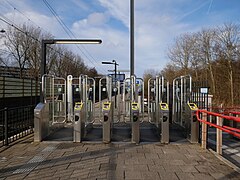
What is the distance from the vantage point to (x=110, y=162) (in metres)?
5.47

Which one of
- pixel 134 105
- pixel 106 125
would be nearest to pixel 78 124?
pixel 106 125

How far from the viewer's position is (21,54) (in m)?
29.2

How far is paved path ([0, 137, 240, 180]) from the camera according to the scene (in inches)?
186

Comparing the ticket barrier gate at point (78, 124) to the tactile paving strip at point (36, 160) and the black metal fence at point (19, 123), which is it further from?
the black metal fence at point (19, 123)

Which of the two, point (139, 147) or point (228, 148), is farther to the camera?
point (228, 148)

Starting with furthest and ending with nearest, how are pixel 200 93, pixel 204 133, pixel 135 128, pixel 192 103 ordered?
pixel 192 103 → pixel 200 93 → pixel 135 128 → pixel 204 133

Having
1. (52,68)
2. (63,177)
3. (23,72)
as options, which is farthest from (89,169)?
(52,68)

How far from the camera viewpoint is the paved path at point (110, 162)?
473 cm

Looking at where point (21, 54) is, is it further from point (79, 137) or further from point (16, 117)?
point (79, 137)

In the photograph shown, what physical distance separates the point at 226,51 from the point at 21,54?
21.0 meters

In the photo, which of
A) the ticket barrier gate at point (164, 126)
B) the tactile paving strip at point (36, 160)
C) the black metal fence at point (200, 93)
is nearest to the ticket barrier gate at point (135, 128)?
the ticket barrier gate at point (164, 126)

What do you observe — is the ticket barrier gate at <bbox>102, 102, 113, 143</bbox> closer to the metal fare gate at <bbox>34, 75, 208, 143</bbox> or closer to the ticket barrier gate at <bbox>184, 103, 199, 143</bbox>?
the metal fare gate at <bbox>34, 75, 208, 143</bbox>

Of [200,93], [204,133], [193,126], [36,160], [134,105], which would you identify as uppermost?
[200,93]

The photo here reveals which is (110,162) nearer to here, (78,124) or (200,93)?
(78,124)
